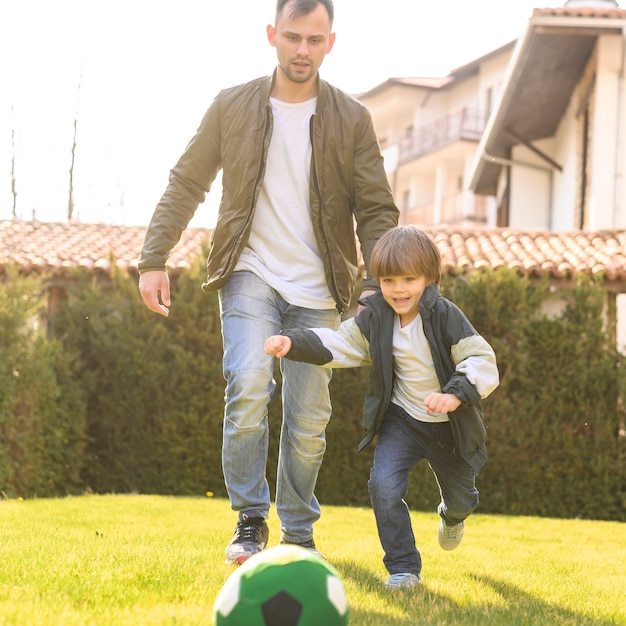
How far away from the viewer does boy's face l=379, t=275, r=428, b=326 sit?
14.1ft

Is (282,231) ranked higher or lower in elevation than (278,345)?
higher

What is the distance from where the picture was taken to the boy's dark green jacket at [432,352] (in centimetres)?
415

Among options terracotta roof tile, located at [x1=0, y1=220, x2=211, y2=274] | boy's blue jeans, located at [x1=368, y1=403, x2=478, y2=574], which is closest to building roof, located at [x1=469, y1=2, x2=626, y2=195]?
terracotta roof tile, located at [x1=0, y1=220, x2=211, y2=274]

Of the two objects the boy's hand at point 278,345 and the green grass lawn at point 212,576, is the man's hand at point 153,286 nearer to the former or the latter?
the boy's hand at point 278,345

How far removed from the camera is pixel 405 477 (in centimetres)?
433

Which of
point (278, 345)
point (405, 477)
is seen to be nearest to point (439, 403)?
point (405, 477)

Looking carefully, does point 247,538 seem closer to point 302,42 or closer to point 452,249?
point 302,42

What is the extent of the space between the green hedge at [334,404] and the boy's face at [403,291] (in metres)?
7.66

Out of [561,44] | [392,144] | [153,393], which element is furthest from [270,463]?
[392,144]

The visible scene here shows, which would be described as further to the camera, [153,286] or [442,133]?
[442,133]

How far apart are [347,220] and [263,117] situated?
2.04 ft

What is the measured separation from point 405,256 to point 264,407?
0.92 metres

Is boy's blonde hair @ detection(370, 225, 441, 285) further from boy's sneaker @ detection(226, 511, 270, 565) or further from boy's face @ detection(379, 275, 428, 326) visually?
boy's sneaker @ detection(226, 511, 270, 565)

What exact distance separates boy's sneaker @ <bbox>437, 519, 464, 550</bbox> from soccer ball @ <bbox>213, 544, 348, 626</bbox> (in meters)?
1.98
